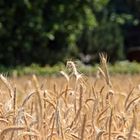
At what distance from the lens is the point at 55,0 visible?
16734mm

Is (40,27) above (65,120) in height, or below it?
above

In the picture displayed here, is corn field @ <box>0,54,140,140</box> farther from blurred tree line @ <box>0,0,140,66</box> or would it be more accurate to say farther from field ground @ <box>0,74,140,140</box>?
blurred tree line @ <box>0,0,140,66</box>

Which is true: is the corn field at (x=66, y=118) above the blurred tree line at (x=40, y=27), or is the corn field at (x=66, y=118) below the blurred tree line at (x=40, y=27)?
below

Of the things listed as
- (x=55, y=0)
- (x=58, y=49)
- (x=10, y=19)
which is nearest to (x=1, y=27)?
(x=10, y=19)

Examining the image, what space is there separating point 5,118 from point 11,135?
0.15 m

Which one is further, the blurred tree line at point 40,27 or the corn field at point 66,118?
the blurred tree line at point 40,27

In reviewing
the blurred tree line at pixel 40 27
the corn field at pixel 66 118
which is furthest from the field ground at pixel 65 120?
the blurred tree line at pixel 40 27

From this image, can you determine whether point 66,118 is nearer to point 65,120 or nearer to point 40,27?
point 65,120

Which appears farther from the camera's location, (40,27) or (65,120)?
(40,27)

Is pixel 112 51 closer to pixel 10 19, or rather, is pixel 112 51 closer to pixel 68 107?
pixel 10 19

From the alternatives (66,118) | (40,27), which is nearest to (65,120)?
(66,118)

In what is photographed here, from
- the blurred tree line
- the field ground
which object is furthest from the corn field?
the blurred tree line

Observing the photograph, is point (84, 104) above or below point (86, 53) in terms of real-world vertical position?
below

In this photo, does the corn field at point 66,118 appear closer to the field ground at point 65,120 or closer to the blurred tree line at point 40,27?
the field ground at point 65,120
